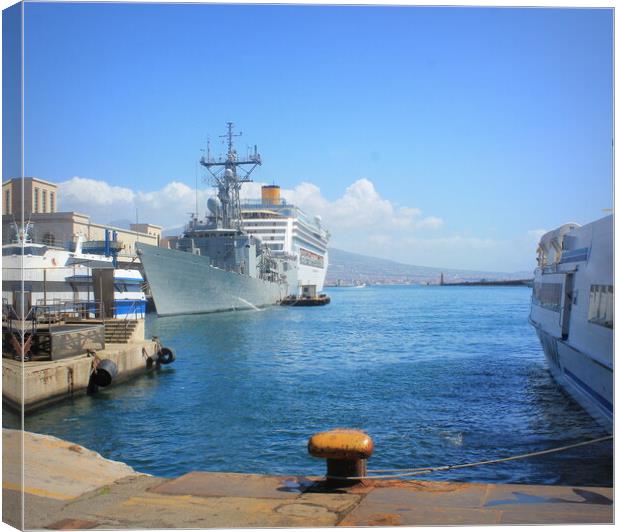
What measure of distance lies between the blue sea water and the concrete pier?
13.7 inches

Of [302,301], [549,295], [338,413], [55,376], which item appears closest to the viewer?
[338,413]

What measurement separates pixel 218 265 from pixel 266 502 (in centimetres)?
5039

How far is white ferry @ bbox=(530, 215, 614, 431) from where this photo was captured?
529 inches

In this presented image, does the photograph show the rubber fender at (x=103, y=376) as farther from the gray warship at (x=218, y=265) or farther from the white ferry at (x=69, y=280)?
the gray warship at (x=218, y=265)

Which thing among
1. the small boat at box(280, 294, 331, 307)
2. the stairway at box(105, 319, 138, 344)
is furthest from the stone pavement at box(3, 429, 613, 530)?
the small boat at box(280, 294, 331, 307)

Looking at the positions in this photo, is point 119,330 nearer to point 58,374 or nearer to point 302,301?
point 58,374

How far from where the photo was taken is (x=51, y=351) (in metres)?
16.7

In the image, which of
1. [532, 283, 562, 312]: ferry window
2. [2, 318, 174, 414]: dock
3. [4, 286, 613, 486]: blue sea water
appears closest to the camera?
[4, 286, 613, 486]: blue sea water

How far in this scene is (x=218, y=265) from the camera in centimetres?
5650

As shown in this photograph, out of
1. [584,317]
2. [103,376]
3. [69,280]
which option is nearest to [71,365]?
[103,376]

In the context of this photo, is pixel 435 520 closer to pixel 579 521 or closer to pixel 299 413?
pixel 579 521

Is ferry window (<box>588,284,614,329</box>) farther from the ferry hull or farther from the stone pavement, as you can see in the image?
the stone pavement

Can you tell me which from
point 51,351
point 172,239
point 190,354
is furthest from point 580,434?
point 172,239

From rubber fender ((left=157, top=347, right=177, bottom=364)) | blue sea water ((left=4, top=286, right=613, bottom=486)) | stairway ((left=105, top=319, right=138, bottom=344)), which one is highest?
stairway ((left=105, top=319, right=138, bottom=344))
